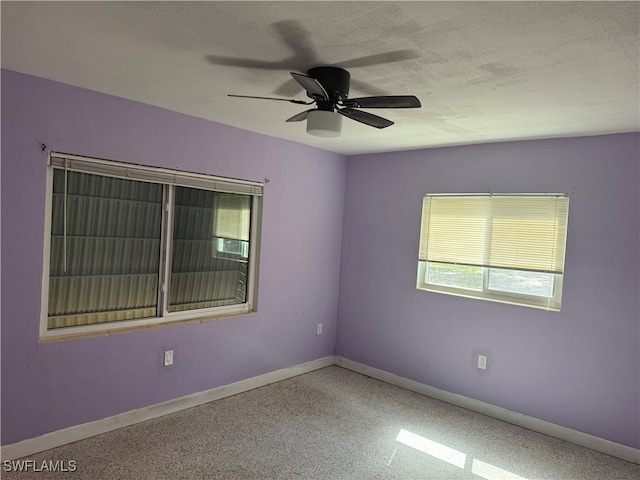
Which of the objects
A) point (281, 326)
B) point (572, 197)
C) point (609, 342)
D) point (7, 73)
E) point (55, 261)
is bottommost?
point (281, 326)

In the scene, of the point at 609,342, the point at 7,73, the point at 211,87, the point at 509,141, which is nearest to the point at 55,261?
the point at 7,73

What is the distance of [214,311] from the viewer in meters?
3.86

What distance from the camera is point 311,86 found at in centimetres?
197

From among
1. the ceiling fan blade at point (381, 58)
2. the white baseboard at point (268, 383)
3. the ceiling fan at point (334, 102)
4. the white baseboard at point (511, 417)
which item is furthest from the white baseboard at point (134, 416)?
the ceiling fan blade at point (381, 58)

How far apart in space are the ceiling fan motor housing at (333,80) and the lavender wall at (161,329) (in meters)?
1.57

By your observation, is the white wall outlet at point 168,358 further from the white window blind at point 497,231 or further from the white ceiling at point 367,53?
the white window blind at point 497,231

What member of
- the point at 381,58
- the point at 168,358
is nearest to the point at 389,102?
the point at 381,58

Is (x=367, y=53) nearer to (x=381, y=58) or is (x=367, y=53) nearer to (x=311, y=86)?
(x=381, y=58)

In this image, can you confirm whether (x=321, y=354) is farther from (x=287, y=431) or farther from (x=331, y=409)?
(x=287, y=431)

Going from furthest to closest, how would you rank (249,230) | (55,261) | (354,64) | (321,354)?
(321,354)
(249,230)
(55,261)
(354,64)

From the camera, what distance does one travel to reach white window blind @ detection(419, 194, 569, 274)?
3.51 metres

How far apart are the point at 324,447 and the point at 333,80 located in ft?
7.94

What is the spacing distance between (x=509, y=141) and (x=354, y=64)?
2.15 metres

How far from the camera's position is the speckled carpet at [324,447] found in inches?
108
